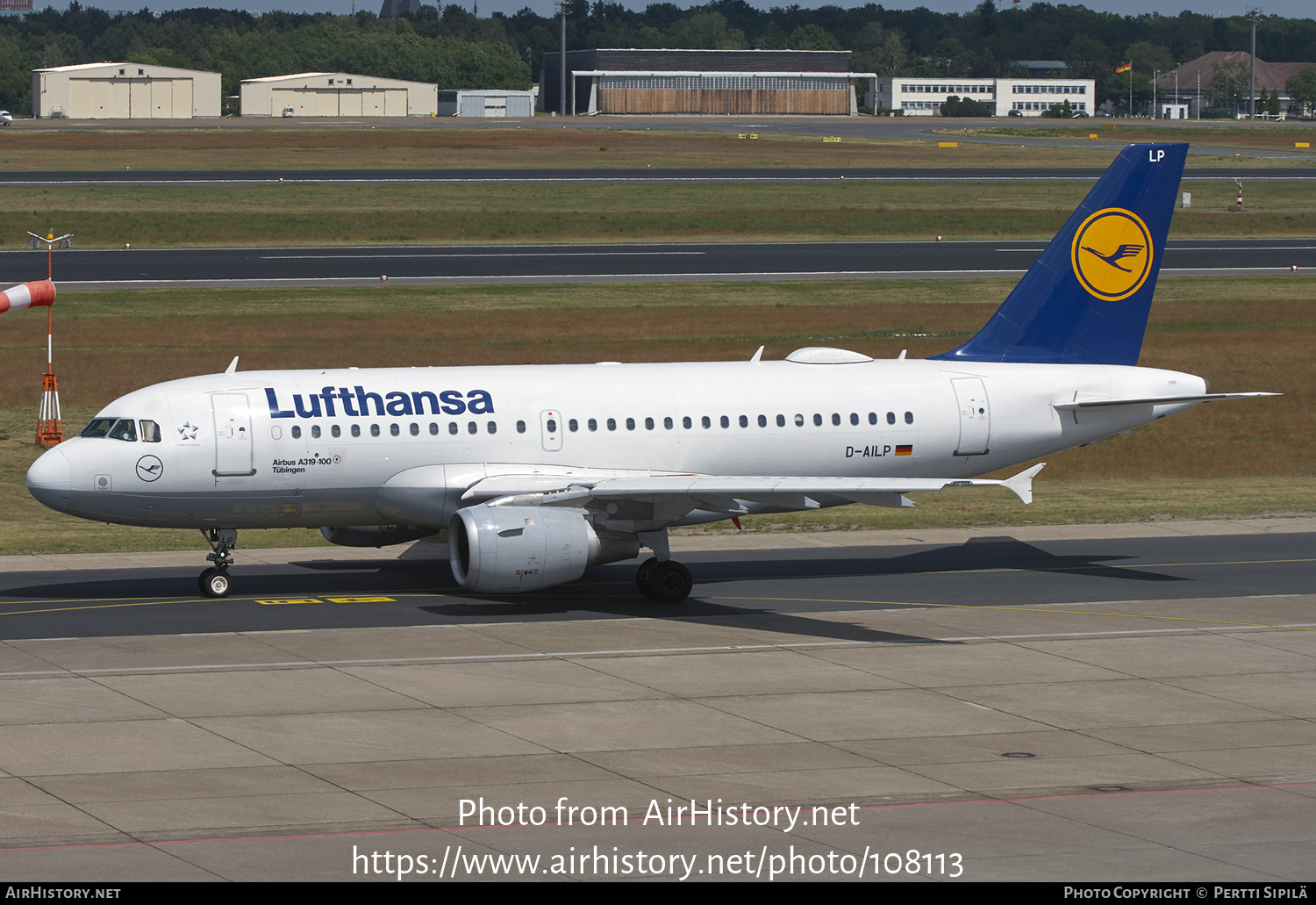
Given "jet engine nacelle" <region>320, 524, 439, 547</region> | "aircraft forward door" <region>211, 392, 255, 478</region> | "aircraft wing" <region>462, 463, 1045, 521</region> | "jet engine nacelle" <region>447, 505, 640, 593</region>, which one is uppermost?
"aircraft forward door" <region>211, 392, 255, 478</region>

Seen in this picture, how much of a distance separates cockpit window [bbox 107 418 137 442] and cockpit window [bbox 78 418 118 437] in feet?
0.46

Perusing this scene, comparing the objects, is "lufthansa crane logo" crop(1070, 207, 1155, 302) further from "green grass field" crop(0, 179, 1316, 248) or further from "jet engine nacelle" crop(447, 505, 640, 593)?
"green grass field" crop(0, 179, 1316, 248)

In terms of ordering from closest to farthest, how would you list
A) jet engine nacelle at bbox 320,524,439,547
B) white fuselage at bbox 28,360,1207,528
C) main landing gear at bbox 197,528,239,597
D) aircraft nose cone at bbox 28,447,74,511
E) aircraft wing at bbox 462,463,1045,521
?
aircraft wing at bbox 462,463,1045,521 → aircraft nose cone at bbox 28,447,74,511 → white fuselage at bbox 28,360,1207,528 → main landing gear at bbox 197,528,239,597 → jet engine nacelle at bbox 320,524,439,547

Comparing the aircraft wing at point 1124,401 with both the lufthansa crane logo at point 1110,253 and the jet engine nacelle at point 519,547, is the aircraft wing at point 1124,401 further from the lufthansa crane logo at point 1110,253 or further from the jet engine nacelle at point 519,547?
the jet engine nacelle at point 519,547

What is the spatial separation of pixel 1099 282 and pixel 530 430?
45.0 feet

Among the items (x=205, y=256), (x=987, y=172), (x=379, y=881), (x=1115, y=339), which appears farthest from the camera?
(x=987, y=172)

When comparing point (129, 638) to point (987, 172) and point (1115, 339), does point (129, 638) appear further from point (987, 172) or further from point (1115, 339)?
point (987, 172)

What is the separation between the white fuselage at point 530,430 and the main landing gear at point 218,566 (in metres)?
0.75

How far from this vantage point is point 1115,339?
38562 mm

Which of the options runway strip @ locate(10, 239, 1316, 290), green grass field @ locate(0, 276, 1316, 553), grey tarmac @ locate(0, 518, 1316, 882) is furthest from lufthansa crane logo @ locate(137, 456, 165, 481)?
runway strip @ locate(10, 239, 1316, 290)

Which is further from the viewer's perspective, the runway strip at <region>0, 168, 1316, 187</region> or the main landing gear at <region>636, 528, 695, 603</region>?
the runway strip at <region>0, 168, 1316, 187</region>

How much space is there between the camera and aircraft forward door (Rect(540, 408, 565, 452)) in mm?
34375

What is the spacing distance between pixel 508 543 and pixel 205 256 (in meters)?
68.8

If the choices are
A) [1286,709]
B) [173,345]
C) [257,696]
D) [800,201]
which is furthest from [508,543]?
[800,201]
